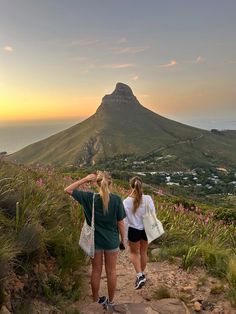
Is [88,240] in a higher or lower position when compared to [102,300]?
higher

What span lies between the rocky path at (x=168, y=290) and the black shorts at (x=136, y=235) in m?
0.73

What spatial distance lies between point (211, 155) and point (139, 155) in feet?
111

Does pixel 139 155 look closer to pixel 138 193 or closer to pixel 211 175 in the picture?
pixel 211 175

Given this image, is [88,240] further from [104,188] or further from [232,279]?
[232,279]

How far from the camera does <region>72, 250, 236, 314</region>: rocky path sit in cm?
550

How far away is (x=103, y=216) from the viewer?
214 inches

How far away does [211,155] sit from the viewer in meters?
176

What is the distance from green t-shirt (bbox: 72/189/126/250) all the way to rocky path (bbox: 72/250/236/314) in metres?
0.85

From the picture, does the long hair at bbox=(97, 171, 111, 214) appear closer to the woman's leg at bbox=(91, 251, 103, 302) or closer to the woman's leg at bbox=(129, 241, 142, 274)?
the woman's leg at bbox=(91, 251, 103, 302)

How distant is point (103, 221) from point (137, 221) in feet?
3.98

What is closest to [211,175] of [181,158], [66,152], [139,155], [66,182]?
[181,158]

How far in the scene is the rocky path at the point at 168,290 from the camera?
5501 mm

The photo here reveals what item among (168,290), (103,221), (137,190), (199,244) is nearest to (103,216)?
(103,221)

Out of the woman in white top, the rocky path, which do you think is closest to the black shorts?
the woman in white top
